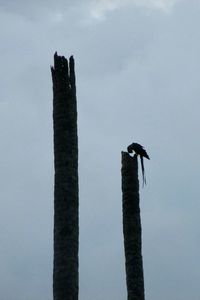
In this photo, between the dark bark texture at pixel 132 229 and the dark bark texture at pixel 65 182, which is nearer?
the dark bark texture at pixel 65 182

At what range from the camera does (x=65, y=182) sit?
49.8 feet

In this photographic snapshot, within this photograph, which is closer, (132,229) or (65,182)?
(65,182)

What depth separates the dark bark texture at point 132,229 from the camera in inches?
667

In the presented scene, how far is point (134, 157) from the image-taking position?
59.6 feet

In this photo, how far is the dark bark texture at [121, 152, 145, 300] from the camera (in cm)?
1694

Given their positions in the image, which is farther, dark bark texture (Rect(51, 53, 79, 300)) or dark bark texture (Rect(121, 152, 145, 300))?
dark bark texture (Rect(121, 152, 145, 300))

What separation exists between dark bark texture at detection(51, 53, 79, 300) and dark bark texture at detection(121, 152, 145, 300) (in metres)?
2.54

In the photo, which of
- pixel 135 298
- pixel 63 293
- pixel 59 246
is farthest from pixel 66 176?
pixel 135 298

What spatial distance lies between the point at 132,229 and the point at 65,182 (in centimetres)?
299

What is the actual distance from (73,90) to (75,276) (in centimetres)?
427

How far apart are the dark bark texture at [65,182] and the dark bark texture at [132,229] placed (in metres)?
2.54

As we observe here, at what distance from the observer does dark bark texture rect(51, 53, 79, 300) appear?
14.5m

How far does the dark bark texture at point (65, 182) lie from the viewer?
14491 millimetres

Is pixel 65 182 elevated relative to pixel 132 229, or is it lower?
elevated
